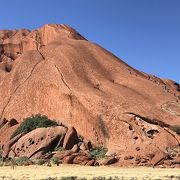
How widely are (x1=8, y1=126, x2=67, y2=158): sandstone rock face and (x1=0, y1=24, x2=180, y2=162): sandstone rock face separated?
26 centimetres

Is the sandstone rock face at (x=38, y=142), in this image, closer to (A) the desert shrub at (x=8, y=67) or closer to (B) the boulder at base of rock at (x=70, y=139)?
(B) the boulder at base of rock at (x=70, y=139)

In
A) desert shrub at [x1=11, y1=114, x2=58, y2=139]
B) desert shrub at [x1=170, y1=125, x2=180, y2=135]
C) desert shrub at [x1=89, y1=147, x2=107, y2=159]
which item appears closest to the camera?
desert shrub at [x1=89, y1=147, x2=107, y2=159]

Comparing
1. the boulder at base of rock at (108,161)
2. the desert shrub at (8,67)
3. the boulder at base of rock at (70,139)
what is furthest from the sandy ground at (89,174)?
the desert shrub at (8,67)

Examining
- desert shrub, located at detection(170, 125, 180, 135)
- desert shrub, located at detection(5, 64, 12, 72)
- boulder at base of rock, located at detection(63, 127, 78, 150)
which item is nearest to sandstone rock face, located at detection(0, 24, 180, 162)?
desert shrub, located at detection(5, 64, 12, 72)

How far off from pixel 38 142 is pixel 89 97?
14.7 metres

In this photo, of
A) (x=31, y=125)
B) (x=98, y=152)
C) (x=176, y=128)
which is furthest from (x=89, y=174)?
(x=176, y=128)

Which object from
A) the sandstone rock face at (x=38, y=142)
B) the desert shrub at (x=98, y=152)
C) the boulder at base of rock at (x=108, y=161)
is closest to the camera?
the boulder at base of rock at (x=108, y=161)

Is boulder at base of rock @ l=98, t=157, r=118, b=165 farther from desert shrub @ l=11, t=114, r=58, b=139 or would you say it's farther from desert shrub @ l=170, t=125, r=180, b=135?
desert shrub @ l=170, t=125, r=180, b=135

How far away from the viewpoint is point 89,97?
6188 cm

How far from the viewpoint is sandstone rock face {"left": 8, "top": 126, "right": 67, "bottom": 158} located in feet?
159

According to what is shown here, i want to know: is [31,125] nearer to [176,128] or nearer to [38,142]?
[38,142]

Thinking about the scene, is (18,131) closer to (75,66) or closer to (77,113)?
(77,113)

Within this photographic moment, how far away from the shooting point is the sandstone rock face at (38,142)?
48.5 metres

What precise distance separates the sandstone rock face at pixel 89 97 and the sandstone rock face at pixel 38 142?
0.86 ft
